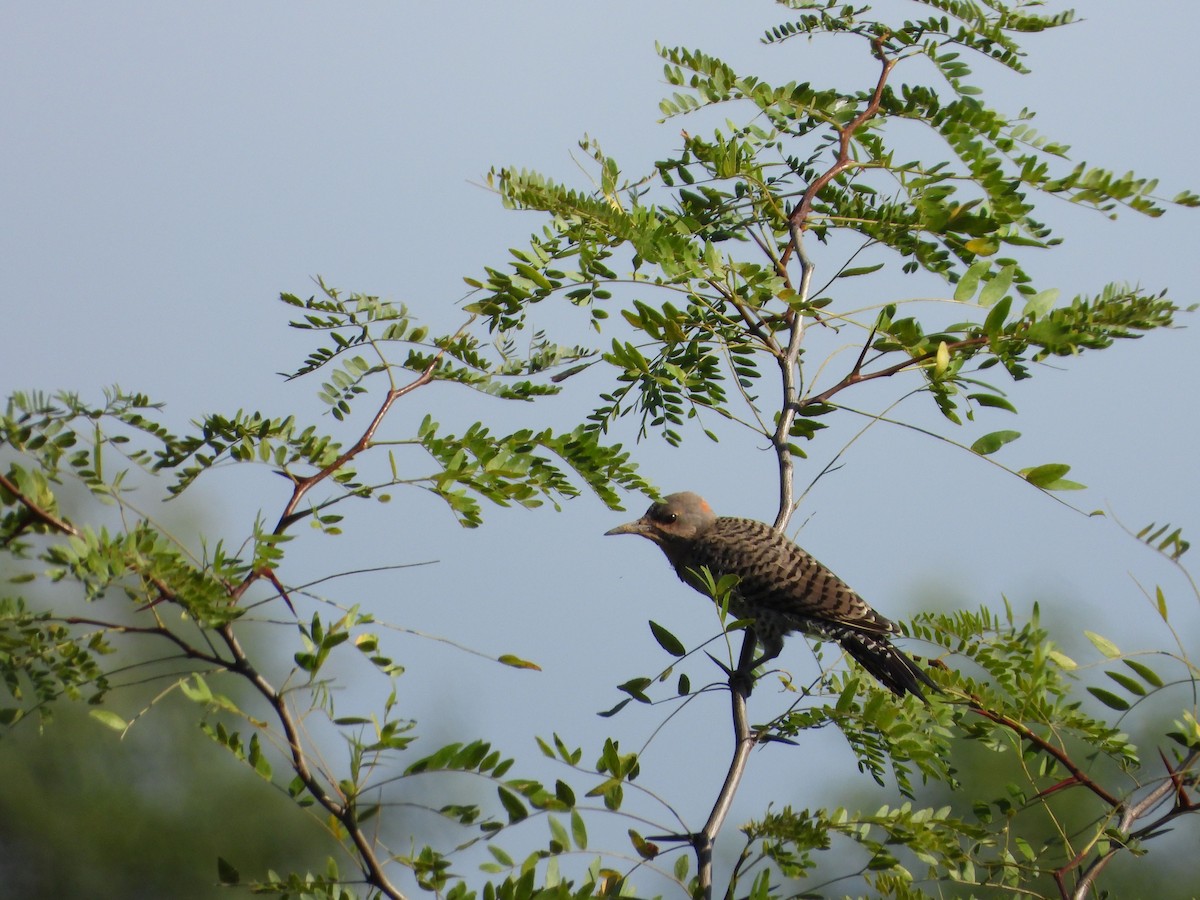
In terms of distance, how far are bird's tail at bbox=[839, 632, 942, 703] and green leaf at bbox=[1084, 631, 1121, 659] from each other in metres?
0.46

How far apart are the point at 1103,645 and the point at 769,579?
188 centimetres

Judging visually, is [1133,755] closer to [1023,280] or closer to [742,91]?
[1023,280]

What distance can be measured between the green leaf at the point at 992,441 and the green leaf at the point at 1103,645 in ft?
1.21

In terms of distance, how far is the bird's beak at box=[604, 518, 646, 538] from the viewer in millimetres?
4105

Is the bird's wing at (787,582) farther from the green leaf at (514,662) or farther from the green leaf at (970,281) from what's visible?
the green leaf at (514,662)

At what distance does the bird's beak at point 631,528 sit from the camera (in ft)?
13.5

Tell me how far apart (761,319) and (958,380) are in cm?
40

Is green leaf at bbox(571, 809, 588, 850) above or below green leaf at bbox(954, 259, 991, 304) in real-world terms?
below

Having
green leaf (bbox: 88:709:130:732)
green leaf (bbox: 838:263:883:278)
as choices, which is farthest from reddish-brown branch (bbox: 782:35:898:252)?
green leaf (bbox: 88:709:130:732)

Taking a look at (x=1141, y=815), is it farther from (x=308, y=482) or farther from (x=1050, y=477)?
(x=308, y=482)

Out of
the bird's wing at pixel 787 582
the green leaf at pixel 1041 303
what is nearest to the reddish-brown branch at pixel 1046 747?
the green leaf at pixel 1041 303

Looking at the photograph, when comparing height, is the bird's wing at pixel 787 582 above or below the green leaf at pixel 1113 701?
above

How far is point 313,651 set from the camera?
1.55 metres

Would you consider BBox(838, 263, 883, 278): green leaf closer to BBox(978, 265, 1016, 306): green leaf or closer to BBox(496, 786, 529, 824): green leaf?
BBox(978, 265, 1016, 306): green leaf
